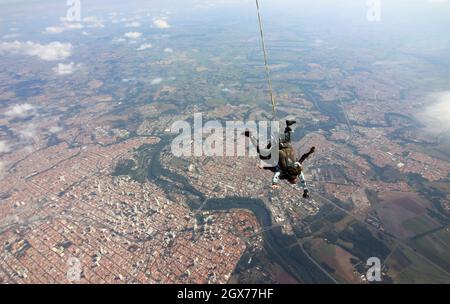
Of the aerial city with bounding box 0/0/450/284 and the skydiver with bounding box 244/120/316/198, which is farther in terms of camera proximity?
the aerial city with bounding box 0/0/450/284

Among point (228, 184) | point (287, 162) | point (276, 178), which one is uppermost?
point (287, 162)

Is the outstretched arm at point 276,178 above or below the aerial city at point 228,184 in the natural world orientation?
above

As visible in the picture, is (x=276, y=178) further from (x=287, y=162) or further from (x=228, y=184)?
(x=228, y=184)

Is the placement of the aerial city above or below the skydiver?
below

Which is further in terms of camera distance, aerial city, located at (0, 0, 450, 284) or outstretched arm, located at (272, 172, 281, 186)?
aerial city, located at (0, 0, 450, 284)

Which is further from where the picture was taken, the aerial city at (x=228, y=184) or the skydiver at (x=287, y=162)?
the aerial city at (x=228, y=184)

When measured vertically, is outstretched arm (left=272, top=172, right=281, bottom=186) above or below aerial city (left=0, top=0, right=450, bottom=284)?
above

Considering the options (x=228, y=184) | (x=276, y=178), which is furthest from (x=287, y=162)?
(x=228, y=184)

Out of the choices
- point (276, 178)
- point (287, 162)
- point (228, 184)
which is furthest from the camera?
point (228, 184)

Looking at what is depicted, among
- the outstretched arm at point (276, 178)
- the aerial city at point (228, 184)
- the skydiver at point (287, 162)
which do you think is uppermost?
the skydiver at point (287, 162)

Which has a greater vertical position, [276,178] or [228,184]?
[276,178]

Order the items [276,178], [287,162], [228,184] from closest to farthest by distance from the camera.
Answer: [276,178]
[287,162]
[228,184]

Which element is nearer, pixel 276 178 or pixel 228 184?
pixel 276 178

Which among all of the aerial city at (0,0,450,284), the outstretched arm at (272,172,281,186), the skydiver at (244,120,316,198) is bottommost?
the aerial city at (0,0,450,284)
